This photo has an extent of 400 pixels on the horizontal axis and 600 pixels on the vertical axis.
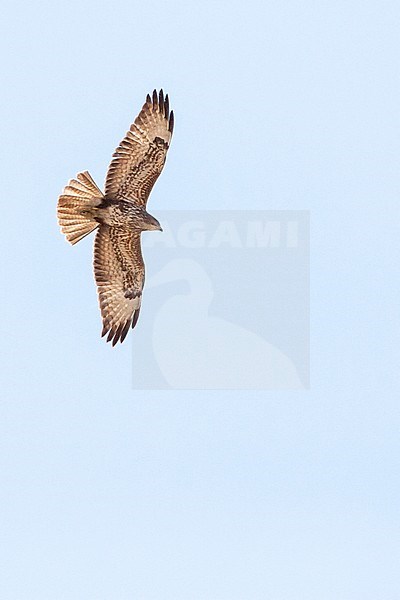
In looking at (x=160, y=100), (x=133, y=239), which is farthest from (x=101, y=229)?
(x=160, y=100)

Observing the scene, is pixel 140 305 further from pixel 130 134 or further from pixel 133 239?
pixel 130 134

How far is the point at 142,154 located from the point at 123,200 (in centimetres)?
57

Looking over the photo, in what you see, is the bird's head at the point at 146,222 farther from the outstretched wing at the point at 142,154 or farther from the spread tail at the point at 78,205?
the spread tail at the point at 78,205

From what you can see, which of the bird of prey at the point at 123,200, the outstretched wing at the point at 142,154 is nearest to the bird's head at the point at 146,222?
the bird of prey at the point at 123,200

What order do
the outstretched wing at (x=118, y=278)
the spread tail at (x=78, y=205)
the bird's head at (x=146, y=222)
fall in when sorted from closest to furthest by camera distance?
the spread tail at (x=78, y=205) → the bird's head at (x=146, y=222) → the outstretched wing at (x=118, y=278)

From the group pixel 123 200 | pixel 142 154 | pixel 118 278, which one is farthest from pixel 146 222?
pixel 118 278

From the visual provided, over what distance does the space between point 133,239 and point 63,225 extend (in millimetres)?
954

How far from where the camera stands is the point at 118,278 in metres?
17.3

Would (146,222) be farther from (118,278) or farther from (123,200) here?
(118,278)

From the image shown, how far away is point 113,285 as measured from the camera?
56.7 ft

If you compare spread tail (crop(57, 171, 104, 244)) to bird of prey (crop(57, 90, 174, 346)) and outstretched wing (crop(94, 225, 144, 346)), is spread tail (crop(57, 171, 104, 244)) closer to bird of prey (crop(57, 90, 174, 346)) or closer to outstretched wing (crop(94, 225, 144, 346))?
bird of prey (crop(57, 90, 174, 346))

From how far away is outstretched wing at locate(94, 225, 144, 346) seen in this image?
16922 millimetres

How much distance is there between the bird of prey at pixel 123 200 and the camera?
1628 centimetres

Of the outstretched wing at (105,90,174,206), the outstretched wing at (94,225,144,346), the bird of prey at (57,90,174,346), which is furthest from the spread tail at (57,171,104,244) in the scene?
the outstretched wing at (94,225,144,346)
